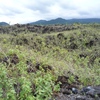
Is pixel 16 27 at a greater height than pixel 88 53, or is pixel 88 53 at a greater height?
pixel 16 27

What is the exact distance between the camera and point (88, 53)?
14.9 metres

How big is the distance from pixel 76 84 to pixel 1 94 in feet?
7.32

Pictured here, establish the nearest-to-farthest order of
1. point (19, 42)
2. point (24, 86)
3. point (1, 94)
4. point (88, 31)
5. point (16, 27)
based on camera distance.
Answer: point (1, 94)
point (24, 86)
point (19, 42)
point (88, 31)
point (16, 27)

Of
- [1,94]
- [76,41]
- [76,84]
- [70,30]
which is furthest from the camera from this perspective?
[70,30]

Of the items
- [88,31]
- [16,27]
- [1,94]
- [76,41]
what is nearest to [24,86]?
[1,94]

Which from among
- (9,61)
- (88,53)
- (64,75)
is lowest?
(88,53)

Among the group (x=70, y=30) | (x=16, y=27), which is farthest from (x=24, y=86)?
(x=16, y=27)

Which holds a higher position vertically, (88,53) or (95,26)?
(95,26)

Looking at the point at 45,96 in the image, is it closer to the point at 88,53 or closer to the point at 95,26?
the point at 88,53

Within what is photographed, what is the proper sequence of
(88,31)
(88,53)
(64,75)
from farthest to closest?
1. (88,31)
2. (88,53)
3. (64,75)

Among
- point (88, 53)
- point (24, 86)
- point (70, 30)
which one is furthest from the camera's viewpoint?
point (70, 30)

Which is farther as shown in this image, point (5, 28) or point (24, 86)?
point (5, 28)

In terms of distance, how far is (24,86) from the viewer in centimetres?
396

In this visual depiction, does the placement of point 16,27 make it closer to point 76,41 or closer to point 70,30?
point 70,30
